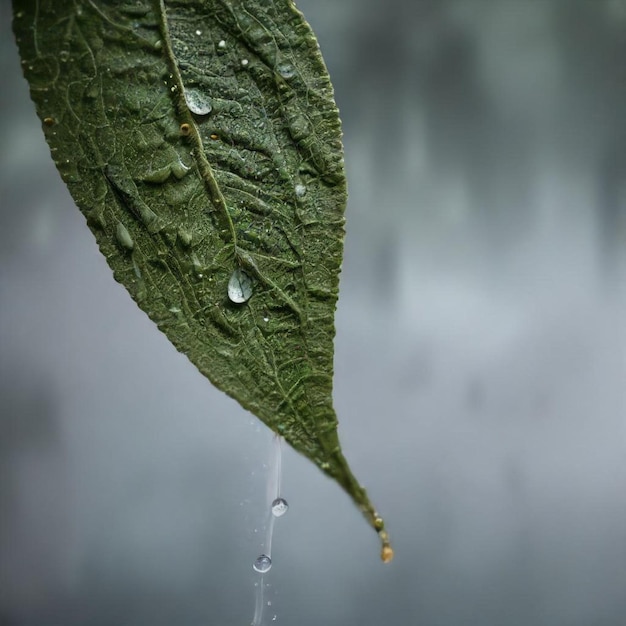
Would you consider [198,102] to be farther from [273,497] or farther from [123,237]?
[273,497]

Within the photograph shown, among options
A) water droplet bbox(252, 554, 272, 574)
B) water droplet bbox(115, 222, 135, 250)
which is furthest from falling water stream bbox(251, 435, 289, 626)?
water droplet bbox(115, 222, 135, 250)

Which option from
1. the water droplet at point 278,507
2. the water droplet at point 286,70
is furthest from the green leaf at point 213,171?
the water droplet at point 278,507

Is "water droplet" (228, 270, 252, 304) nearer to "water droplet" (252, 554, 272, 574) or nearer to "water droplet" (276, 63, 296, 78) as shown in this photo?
"water droplet" (276, 63, 296, 78)

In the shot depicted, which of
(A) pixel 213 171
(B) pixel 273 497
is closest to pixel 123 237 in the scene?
(A) pixel 213 171

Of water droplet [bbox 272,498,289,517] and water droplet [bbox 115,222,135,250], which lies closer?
water droplet [bbox 115,222,135,250]

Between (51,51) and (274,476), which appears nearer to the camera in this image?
(51,51)

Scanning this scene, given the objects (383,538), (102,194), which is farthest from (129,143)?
(383,538)

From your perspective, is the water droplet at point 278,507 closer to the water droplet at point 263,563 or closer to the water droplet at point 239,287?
the water droplet at point 263,563

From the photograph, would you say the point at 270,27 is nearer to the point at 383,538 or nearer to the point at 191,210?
the point at 191,210
